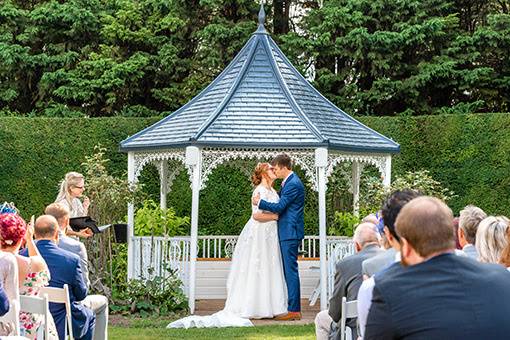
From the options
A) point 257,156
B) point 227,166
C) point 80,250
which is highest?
point 257,156

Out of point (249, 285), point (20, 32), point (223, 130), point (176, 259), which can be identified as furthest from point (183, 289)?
point (20, 32)

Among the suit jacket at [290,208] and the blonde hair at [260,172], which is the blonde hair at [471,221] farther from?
the blonde hair at [260,172]

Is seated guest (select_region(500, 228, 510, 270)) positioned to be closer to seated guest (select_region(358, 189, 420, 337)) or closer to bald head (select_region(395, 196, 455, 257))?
seated guest (select_region(358, 189, 420, 337))

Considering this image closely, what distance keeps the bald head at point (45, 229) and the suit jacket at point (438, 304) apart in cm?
375

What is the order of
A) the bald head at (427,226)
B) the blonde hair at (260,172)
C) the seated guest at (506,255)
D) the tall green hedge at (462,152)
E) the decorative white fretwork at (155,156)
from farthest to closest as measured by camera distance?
the tall green hedge at (462,152)
the decorative white fretwork at (155,156)
the blonde hair at (260,172)
the seated guest at (506,255)
the bald head at (427,226)

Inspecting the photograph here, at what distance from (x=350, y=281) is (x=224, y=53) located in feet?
46.2

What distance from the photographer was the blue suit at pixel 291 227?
37.4 feet

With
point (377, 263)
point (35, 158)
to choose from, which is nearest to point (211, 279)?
point (35, 158)

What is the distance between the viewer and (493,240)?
5602 mm

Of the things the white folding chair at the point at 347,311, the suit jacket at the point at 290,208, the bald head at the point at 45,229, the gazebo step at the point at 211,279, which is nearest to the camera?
the white folding chair at the point at 347,311

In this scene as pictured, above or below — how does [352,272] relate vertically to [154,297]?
above

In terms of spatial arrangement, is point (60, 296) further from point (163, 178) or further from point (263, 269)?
point (163, 178)

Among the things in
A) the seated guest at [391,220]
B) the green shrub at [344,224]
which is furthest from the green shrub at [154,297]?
the seated guest at [391,220]

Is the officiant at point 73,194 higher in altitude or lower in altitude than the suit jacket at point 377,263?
higher
